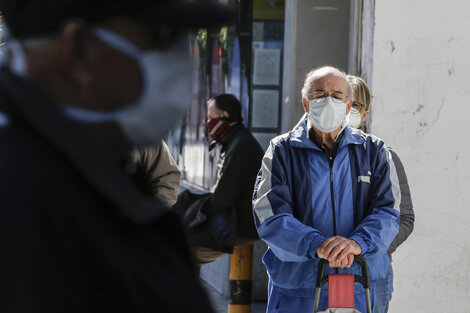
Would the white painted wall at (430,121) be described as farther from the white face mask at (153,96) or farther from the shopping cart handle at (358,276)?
the white face mask at (153,96)

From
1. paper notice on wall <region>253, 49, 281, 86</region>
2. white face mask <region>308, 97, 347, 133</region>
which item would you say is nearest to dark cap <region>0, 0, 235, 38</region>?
white face mask <region>308, 97, 347, 133</region>

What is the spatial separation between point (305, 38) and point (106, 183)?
6.40 metres

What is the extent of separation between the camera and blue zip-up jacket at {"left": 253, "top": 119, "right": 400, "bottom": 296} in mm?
4266

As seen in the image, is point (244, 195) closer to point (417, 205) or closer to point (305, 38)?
point (417, 205)

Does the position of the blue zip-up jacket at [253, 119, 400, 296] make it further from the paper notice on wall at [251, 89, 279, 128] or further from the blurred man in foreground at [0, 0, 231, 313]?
the paper notice on wall at [251, 89, 279, 128]

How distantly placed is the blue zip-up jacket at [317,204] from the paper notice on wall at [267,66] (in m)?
4.09

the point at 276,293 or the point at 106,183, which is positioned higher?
the point at 106,183

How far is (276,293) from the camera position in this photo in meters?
4.48

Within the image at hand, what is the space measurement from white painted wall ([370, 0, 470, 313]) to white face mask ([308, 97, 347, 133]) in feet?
5.30

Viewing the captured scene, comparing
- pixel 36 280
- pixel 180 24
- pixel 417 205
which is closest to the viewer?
pixel 36 280

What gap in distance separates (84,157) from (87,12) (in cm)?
22

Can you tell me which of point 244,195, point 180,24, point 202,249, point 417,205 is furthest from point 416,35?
point 180,24

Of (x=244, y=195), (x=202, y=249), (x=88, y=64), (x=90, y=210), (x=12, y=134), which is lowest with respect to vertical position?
(x=202, y=249)

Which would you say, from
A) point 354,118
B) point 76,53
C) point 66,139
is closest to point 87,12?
point 76,53
